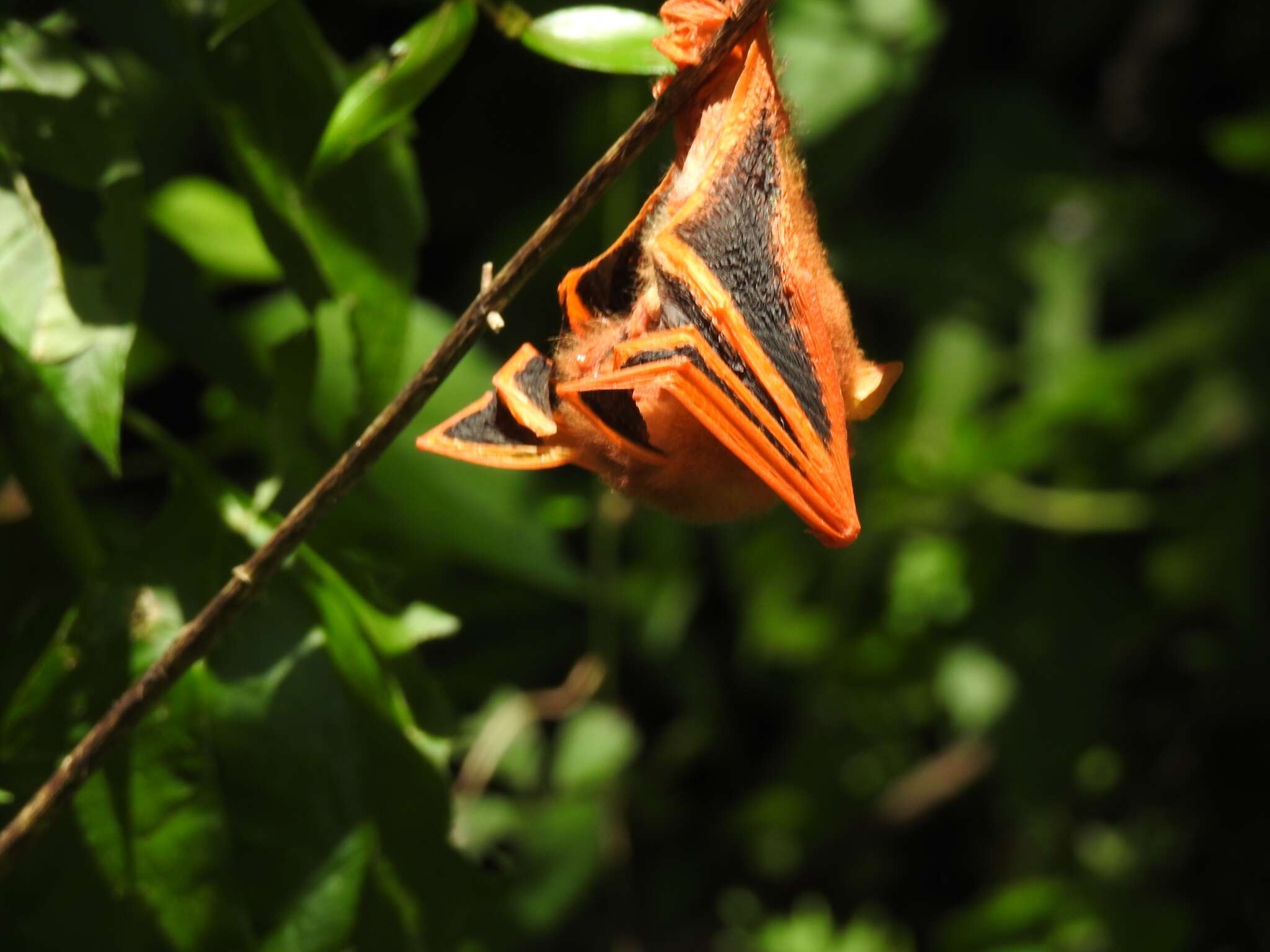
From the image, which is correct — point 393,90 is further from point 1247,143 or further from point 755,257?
point 1247,143

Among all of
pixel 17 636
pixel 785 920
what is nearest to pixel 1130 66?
pixel 785 920

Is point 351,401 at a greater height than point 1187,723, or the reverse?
point 351,401

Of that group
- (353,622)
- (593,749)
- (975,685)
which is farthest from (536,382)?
(975,685)

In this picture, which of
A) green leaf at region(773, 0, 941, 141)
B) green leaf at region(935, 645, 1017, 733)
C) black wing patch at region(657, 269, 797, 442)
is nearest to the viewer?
black wing patch at region(657, 269, 797, 442)

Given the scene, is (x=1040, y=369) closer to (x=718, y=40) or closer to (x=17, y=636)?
(x=718, y=40)

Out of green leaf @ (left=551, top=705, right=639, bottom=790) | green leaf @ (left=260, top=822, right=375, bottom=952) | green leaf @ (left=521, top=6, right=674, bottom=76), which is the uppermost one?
green leaf @ (left=521, top=6, right=674, bottom=76)

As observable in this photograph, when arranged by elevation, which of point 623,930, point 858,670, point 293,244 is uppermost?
point 293,244

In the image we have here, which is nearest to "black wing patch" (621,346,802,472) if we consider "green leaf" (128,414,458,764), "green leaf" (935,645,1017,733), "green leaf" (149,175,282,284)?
"green leaf" (128,414,458,764)

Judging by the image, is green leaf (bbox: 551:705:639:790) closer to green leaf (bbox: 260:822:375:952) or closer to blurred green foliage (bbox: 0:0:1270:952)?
blurred green foliage (bbox: 0:0:1270:952)
